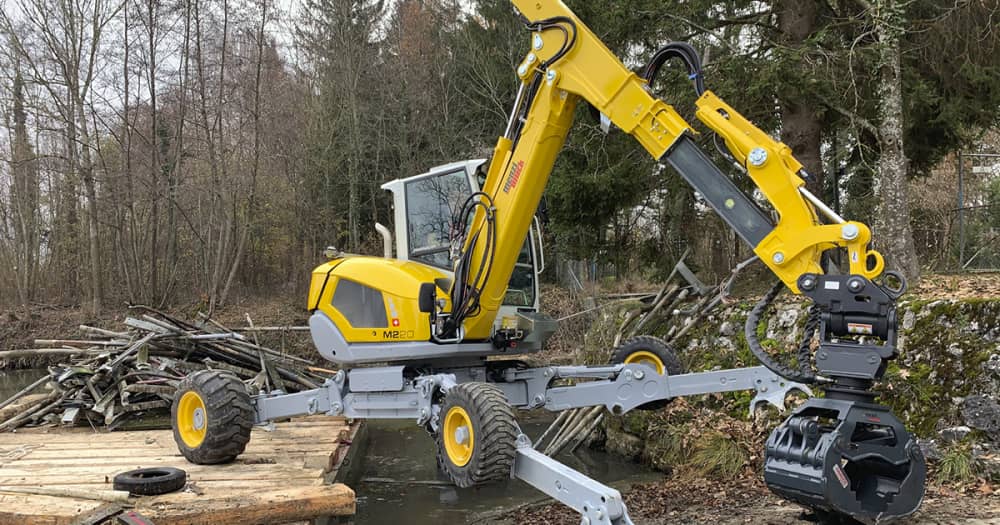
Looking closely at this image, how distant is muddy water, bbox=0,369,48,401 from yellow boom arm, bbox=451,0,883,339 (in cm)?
1339

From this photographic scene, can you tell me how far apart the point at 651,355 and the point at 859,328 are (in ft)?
10.4

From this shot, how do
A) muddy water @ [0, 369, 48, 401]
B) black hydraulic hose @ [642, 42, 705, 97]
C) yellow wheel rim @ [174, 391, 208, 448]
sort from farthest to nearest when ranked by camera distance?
muddy water @ [0, 369, 48, 401] → yellow wheel rim @ [174, 391, 208, 448] → black hydraulic hose @ [642, 42, 705, 97]

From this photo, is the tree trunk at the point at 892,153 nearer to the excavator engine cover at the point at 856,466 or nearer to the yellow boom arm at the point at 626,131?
the yellow boom arm at the point at 626,131

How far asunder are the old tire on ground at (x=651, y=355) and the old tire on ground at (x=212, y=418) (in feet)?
12.0

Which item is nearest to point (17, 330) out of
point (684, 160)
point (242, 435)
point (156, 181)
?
point (156, 181)

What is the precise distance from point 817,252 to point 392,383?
12.0ft

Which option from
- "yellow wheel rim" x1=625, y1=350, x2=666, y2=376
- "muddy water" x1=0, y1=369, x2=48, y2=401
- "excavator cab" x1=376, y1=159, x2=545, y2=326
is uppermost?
"excavator cab" x1=376, y1=159, x2=545, y2=326

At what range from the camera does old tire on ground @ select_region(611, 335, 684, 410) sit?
6929 millimetres

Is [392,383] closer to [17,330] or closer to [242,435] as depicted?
[242,435]

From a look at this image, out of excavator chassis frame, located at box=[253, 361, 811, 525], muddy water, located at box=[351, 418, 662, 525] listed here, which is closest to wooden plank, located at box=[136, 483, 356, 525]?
excavator chassis frame, located at box=[253, 361, 811, 525]

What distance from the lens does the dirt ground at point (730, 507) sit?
493 cm

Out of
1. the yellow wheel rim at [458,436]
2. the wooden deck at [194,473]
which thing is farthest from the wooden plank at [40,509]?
the yellow wheel rim at [458,436]

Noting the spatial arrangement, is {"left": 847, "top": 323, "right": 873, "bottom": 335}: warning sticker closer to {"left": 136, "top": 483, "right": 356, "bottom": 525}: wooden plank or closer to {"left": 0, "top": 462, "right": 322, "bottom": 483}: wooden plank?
{"left": 136, "top": 483, "right": 356, "bottom": 525}: wooden plank

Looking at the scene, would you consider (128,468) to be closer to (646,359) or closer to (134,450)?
(134,450)
